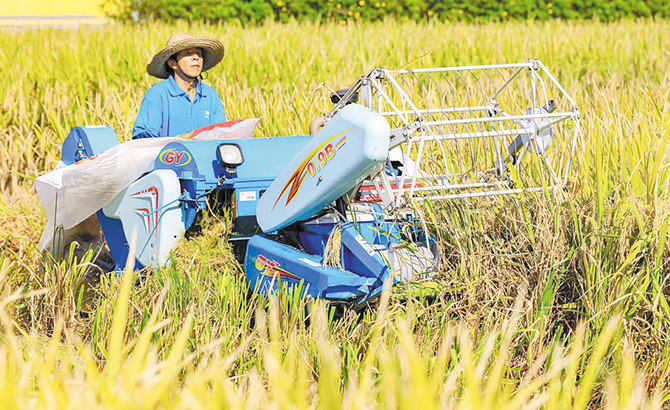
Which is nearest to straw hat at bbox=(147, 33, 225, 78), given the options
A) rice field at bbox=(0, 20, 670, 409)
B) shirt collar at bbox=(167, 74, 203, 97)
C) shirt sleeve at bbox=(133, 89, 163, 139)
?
shirt collar at bbox=(167, 74, 203, 97)

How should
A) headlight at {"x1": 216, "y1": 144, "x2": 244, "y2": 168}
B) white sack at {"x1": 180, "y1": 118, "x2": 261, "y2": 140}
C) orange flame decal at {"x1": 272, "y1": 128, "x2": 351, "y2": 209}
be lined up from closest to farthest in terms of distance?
orange flame decal at {"x1": 272, "y1": 128, "x2": 351, "y2": 209} → headlight at {"x1": 216, "y1": 144, "x2": 244, "y2": 168} → white sack at {"x1": 180, "y1": 118, "x2": 261, "y2": 140}

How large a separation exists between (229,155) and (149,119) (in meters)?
1.03

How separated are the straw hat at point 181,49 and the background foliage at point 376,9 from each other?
41.3 feet

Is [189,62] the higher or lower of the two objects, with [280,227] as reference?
higher

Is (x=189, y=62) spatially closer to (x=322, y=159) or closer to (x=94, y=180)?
(x=94, y=180)

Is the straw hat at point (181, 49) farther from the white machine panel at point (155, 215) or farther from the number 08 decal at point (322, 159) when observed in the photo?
the number 08 decal at point (322, 159)

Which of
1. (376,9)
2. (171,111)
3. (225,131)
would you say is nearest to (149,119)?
(171,111)

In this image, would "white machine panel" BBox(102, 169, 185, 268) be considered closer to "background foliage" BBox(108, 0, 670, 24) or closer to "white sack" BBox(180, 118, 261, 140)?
"white sack" BBox(180, 118, 261, 140)

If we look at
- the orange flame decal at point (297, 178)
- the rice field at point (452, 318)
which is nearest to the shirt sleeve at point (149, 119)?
the rice field at point (452, 318)

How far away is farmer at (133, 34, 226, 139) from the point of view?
439 centimetres

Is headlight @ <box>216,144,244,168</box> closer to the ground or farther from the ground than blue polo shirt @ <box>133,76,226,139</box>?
closer to the ground

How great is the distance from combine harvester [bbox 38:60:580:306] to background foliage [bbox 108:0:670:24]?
13.8m

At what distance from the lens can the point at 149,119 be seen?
14.3 ft

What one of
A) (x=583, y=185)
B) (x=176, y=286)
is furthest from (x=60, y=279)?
(x=583, y=185)
